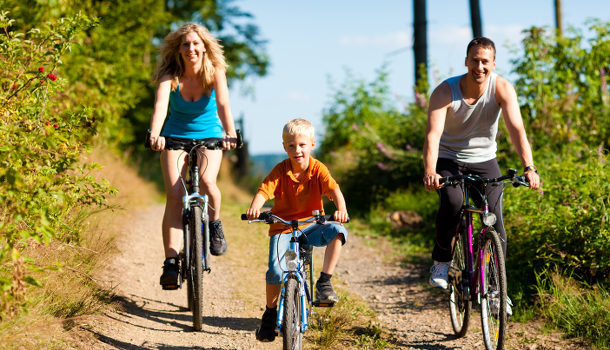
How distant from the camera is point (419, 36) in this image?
11.5 m

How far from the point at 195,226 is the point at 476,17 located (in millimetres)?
9015

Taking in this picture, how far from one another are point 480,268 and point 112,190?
2785 millimetres

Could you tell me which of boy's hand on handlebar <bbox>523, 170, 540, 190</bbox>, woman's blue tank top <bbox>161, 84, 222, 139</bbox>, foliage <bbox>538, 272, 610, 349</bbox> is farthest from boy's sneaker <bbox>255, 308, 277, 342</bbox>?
foliage <bbox>538, 272, 610, 349</bbox>

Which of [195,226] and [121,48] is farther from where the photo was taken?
[121,48]

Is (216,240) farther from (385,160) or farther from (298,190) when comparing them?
(385,160)

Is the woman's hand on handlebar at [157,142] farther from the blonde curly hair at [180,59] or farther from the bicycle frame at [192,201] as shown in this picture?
the blonde curly hair at [180,59]

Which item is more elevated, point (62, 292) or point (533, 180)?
point (533, 180)

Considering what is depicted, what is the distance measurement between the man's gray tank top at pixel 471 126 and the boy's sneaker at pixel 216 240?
193 cm

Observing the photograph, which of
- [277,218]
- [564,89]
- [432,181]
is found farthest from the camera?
[564,89]

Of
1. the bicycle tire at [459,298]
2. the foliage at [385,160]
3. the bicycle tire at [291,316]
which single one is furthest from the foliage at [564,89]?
the bicycle tire at [291,316]

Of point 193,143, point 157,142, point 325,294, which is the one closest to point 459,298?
point 325,294

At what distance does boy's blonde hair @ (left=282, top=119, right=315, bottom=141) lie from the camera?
11.9ft

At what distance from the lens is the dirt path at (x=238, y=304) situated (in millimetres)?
4031

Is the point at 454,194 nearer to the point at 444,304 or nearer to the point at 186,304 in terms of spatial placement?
the point at 444,304
